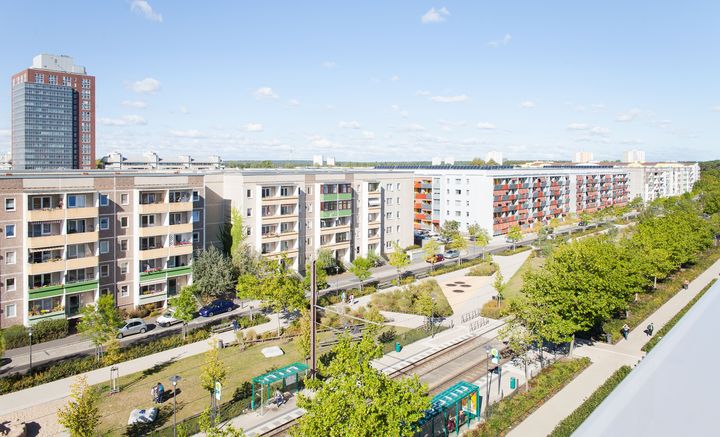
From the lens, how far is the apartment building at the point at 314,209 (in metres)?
53.0

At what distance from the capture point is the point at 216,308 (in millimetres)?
44156

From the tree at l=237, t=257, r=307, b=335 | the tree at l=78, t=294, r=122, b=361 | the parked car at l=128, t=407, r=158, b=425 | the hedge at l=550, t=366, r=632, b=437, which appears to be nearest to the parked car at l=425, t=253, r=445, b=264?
the tree at l=237, t=257, r=307, b=335

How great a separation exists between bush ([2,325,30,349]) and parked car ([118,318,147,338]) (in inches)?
238

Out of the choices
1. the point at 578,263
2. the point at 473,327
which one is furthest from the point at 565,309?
the point at 473,327

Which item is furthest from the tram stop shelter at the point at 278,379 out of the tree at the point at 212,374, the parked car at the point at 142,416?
the parked car at the point at 142,416

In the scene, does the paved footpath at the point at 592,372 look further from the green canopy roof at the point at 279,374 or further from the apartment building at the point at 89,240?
the apartment building at the point at 89,240

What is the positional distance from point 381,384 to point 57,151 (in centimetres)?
12375

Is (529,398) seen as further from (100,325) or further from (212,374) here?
(100,325)

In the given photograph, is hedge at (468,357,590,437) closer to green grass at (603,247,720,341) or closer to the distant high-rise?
green grass at (603,247,720,341)

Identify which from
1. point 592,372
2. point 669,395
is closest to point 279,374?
point 592,372

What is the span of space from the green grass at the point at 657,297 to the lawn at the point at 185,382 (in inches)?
900

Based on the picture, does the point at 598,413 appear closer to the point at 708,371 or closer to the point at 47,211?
the point at 708,371

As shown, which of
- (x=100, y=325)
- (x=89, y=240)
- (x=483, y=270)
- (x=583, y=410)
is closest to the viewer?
(x=583, y=410)

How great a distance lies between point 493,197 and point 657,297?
127 ft
